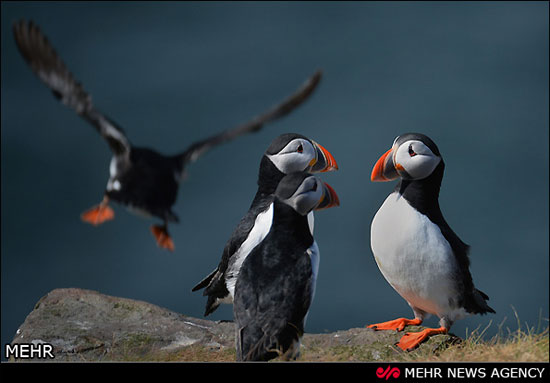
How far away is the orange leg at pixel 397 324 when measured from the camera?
5.26 metres

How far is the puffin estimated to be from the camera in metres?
4.15

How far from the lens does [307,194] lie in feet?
14.2

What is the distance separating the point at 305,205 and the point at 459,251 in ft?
4.11

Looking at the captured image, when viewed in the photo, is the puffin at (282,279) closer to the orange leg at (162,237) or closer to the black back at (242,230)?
the black back at (242,230)

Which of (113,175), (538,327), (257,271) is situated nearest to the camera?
(257,271)

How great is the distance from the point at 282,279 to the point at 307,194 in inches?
20.6

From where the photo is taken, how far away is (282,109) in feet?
20.7

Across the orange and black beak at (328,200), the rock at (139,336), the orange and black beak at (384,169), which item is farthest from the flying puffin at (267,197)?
the orange and black beak at (328,200)

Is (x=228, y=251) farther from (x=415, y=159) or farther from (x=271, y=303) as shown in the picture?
(x=415, y=159)
